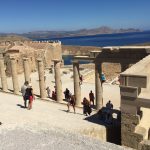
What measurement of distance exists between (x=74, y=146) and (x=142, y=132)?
12.6 ft

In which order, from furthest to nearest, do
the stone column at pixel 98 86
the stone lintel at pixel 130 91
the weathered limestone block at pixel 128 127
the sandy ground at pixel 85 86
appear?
the sandy ground at pixel 85 86, the stone column at pixel 98 86, the weathered limestone block at pixel 128 127, the stone lintel at pixel 130 91

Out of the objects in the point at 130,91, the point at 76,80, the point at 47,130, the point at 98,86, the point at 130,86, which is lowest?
the point at 47,130

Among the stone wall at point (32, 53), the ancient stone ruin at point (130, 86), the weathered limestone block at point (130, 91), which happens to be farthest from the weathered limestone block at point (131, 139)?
the stone wall at point (32, 53)

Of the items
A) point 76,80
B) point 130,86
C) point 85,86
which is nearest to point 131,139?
point 130,86

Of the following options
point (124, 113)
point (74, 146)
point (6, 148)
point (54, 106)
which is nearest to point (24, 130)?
point (6, 148)

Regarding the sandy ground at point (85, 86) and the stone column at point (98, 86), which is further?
the sandy ground at point (85, 86)

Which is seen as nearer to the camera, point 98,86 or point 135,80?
point 135,80

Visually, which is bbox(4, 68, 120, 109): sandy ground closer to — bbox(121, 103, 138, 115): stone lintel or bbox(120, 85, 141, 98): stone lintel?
bbox(121, 103, 138, 115): stone lintel

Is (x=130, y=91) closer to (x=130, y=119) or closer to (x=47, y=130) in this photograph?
(x=130, y=119)

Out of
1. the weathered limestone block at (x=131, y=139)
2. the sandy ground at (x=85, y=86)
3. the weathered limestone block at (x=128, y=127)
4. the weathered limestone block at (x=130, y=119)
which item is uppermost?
the weathered limestone block at (x=130, y=119)

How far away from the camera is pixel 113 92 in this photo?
25.6m

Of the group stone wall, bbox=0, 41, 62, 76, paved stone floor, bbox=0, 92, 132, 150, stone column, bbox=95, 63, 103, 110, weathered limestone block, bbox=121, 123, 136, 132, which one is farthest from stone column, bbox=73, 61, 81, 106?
stone wall, bbox=0, 41, 62, 76

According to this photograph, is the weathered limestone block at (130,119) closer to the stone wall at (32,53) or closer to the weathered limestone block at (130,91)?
the weathered limestone block at (130,91)

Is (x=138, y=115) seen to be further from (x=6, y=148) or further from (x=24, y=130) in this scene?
(x=6, y=148)
